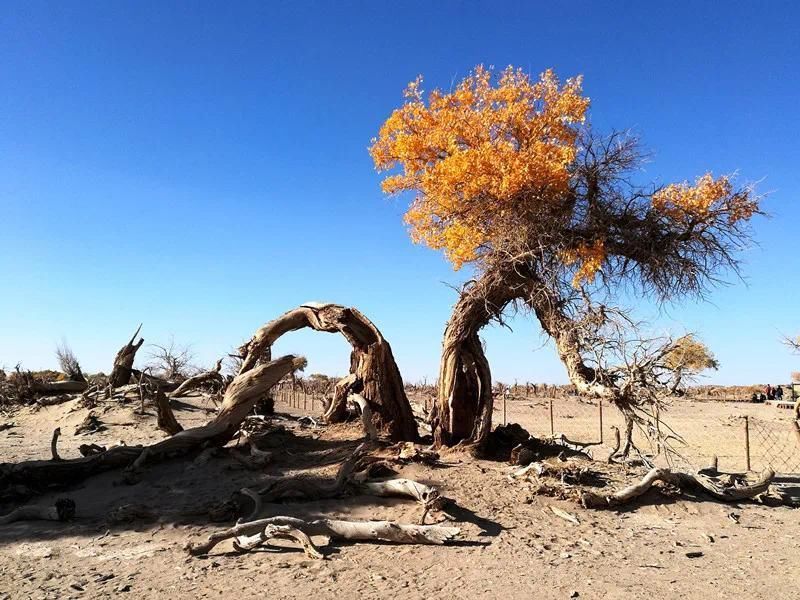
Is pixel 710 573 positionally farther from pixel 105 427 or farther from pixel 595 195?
pixel 105 427

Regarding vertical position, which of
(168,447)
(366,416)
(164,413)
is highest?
(366,416)

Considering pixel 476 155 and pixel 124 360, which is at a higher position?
pixel 476 155

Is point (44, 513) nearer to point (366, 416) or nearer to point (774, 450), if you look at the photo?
point (366, 416)

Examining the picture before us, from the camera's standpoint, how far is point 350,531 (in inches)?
260

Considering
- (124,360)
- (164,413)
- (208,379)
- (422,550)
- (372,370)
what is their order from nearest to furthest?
(422,550)
(372,370)
(164,413)
(208,379)
(124,360)

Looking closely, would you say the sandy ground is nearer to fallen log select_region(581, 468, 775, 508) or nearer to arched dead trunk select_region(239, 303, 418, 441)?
fallen log select_region(581, 468, 775, 508)

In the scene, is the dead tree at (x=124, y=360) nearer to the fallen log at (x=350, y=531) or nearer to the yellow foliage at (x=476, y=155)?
the yellow foliage at (x=476, y=155)

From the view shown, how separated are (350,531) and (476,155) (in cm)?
906

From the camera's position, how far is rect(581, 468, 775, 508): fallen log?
789cm

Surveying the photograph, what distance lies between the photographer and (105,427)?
1675 centimetres

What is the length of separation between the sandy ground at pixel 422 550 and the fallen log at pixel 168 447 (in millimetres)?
311

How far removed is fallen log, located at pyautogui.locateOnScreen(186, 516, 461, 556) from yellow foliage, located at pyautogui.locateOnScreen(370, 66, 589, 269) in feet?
19.6

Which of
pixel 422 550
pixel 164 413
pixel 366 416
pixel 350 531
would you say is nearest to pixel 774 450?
pixel 366 416

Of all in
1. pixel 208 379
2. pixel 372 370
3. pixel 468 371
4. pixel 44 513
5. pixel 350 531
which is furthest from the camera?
pixel 208 379
